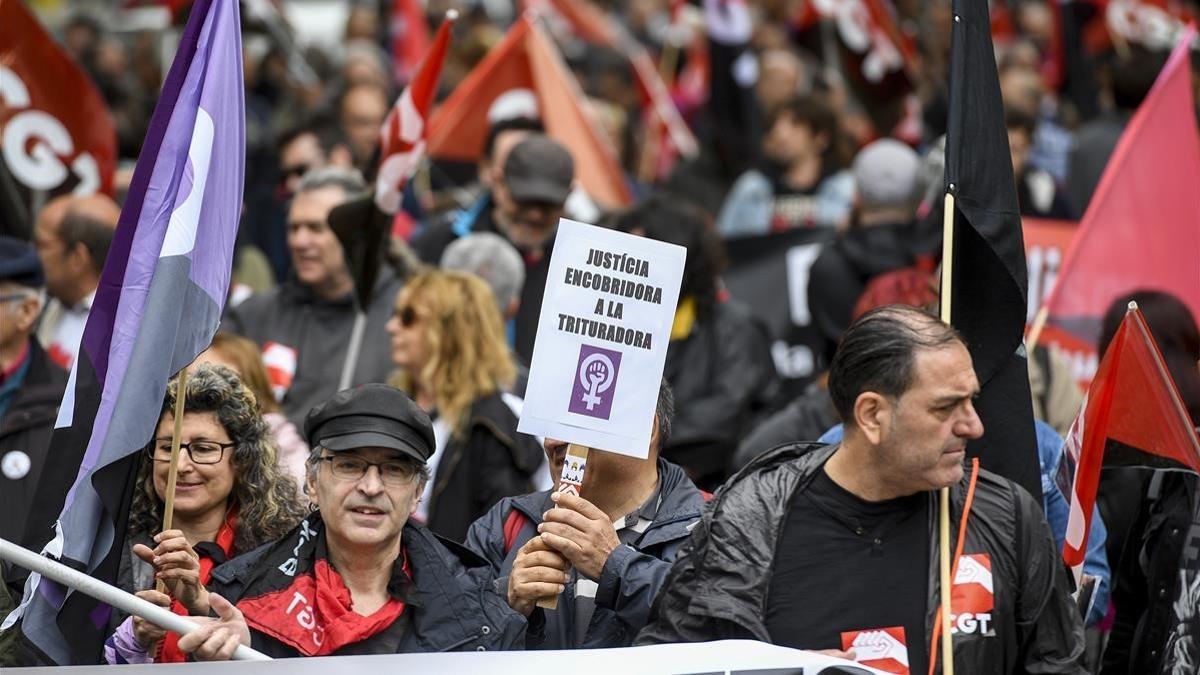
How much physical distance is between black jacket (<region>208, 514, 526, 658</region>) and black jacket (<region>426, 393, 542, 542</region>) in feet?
5.88

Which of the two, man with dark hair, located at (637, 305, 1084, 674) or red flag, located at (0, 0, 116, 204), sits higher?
red flag, located at (0, 0, 116, 204)

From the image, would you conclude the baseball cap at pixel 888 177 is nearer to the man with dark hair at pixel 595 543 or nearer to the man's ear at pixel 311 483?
the man with dark hair at pixel 595 543

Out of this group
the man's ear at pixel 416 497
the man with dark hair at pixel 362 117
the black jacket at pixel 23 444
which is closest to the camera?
the man's ear at pixel 416 497

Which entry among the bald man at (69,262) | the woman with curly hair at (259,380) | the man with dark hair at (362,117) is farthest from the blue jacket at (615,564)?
the man with dark hair at (362,117)

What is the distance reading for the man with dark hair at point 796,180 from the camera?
36.9 ft

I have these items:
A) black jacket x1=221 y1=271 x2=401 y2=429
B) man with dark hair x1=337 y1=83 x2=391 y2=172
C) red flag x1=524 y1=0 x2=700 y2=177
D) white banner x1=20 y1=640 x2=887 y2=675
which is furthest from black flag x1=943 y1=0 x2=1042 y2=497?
red flag x1=524 y1=0 x2=700 y2=177

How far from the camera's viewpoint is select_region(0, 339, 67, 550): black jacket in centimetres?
609

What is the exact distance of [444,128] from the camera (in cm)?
1120

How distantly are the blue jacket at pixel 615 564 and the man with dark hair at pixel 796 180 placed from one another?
592 cm

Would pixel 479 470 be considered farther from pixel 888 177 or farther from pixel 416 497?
pixel 888 177

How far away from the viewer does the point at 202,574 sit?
519 centimetres

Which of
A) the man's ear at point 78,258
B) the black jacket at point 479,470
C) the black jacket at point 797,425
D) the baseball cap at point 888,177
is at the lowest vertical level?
the black jacket at point 479,470

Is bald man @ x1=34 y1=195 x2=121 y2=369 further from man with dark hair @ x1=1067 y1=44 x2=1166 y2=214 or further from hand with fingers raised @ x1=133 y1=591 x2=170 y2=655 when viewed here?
man with dark hair @ x1=1067 y1=44 x2=1166 y2=214

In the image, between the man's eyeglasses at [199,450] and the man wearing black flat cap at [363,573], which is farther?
the man's eyeglasses at [199,450]
